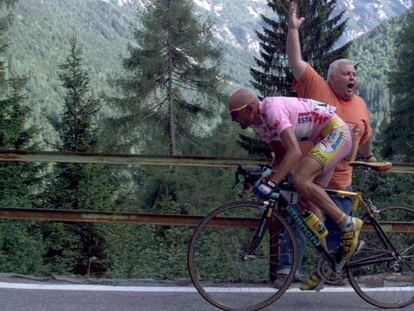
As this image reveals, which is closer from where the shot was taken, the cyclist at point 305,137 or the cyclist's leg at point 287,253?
the cyclist at point 305,137

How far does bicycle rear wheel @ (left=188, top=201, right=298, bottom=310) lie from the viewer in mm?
4812

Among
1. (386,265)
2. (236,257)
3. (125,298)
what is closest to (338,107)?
(386,265)

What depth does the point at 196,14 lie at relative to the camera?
32.8 m

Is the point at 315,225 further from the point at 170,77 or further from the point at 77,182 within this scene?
the point at 170,77

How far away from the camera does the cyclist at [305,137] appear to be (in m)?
4.55

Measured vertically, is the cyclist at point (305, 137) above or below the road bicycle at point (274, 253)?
above

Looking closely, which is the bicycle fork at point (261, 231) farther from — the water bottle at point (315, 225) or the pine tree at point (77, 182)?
the pine tree at point (77, 182)

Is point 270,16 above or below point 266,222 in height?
above

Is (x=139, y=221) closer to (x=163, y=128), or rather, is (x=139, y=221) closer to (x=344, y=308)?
(x=344, y=308)

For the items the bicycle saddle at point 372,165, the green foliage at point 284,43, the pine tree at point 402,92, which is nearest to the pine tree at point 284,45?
the green foliage at point 284,43

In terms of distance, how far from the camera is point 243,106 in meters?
4.62

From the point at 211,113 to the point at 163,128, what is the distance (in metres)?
2.51

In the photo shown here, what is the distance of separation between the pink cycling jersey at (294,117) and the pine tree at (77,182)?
440cm

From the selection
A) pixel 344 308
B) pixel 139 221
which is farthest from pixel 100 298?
pixel 344 308
